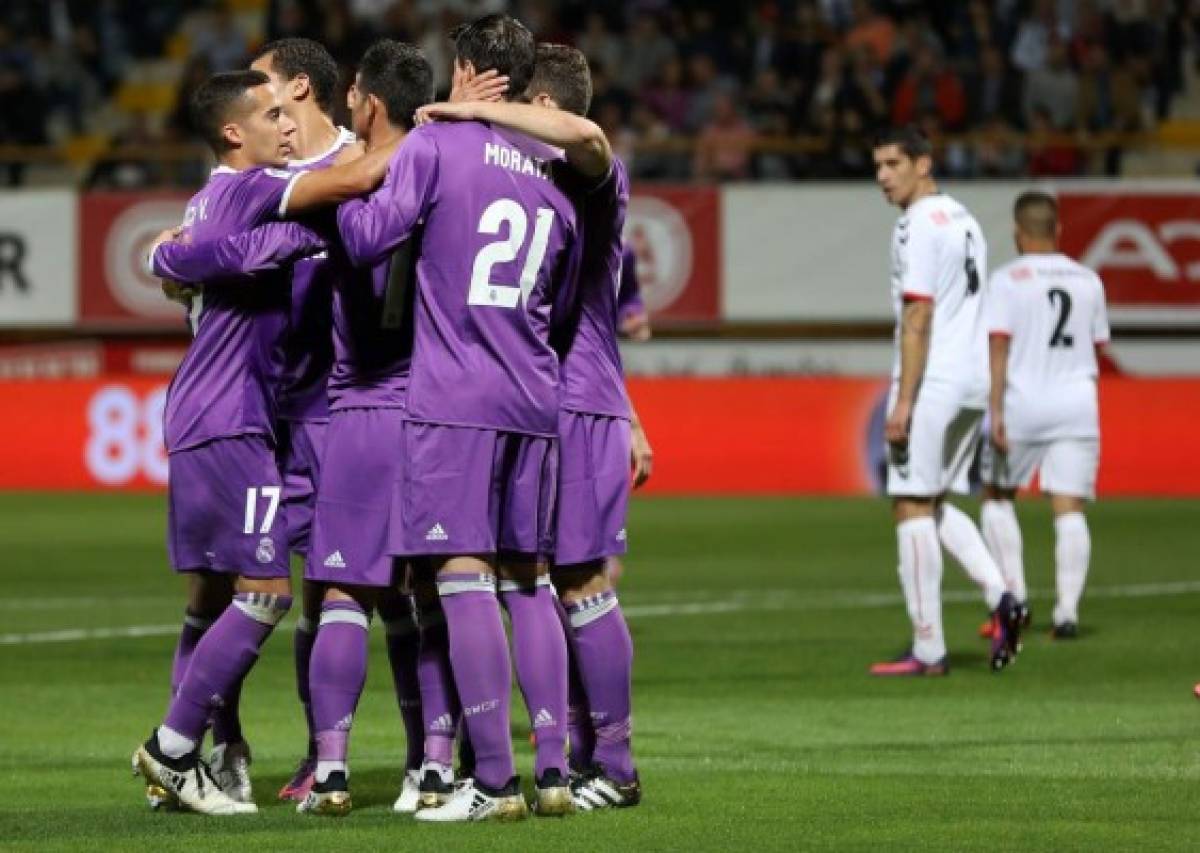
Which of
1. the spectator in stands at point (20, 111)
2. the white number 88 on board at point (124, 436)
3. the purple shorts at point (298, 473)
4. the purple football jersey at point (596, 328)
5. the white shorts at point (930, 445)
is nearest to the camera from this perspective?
the purple football jersey at point (596, 328)

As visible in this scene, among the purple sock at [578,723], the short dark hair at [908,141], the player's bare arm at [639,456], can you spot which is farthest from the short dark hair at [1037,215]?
the purple sock at [578,723]

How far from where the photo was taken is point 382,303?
7758 mm

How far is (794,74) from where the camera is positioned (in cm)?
2778

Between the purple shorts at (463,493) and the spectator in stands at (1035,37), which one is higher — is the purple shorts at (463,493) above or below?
below

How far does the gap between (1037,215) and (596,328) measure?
6080 mm

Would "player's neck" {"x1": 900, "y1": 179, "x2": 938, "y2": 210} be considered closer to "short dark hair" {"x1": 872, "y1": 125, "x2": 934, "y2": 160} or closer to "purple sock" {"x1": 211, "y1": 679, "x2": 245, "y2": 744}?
"short dark hair" {"x1": 872, "y1": 125, "x2": 934, "y2": 160}

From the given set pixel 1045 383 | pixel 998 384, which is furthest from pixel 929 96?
pixel 998 384

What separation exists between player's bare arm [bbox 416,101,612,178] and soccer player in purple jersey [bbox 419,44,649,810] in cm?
25

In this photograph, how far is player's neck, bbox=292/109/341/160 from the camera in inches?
325

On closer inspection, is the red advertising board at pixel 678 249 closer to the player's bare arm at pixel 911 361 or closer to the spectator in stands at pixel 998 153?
the spectator in stands at pixel 998 153

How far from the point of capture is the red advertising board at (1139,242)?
26125mm

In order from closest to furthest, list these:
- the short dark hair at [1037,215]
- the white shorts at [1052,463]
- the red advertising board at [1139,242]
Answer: the short dark hair at [1037,215] → the white shorts at [1052,463] → the red advertising board at [1139,242]

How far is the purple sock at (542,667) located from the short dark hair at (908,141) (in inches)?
190

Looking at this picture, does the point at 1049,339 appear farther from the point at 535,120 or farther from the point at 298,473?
the point at 535,120
